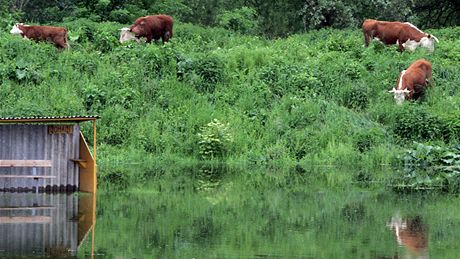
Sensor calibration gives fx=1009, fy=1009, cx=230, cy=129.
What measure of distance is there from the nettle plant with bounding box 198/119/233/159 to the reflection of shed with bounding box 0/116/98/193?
6.89 m

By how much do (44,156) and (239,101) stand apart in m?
10.6

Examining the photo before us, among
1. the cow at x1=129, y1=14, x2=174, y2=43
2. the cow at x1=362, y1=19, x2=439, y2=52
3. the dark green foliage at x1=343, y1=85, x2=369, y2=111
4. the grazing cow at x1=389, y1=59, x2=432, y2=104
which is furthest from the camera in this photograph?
the cow at x1=362, y1=19, x2=439, y2=52

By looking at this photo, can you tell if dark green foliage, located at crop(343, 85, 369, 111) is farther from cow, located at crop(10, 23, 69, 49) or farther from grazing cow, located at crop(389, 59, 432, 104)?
cow, located at crop(10, 23, 69, 49)

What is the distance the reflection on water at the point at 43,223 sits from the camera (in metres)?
14.7

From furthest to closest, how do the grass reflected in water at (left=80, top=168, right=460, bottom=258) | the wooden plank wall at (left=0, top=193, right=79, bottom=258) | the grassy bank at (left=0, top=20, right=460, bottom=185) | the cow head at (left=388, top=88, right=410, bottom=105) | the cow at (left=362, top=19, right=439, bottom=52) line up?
the cow at (left=362, top=19, right=439, bottom=52)
the cow head at (left=388, top=88, right=410, bottom=105)
the grassy bank at (left=0, top=20, right=460, bottom=185)
the grass reflected in water at (left=80, top=168, right=460, bottom=258)
the wooden plank wall at (left=0, top=193, right=79, bottom=258)

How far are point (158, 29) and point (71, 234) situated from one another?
20.3 meters

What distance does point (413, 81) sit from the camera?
103ft

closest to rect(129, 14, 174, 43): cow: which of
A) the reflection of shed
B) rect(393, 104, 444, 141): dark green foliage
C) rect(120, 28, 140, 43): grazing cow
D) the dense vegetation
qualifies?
rect(120, 28, 140, 43): grazing cow

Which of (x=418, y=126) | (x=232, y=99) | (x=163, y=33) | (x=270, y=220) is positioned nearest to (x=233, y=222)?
(x=270, y=220)

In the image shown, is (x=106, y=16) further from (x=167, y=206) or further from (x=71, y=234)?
(x=71, y=234)

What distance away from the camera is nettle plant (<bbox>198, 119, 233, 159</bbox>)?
2853 cm

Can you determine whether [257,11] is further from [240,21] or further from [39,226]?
[39,226]

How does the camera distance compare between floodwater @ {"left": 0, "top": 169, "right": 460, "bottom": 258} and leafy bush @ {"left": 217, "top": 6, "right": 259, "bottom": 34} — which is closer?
floodwater @ {"left": 0, "top": 169, "right": 460, "bottom": 258}

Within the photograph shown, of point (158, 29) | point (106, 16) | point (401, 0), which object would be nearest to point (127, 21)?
point (106, 16)
